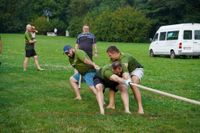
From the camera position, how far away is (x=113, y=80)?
31.2ft

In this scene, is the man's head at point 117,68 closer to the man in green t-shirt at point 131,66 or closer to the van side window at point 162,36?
the man in green t-shirt at point 131,66

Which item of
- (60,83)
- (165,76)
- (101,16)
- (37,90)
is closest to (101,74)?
(37,90)

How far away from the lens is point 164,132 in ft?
27.0

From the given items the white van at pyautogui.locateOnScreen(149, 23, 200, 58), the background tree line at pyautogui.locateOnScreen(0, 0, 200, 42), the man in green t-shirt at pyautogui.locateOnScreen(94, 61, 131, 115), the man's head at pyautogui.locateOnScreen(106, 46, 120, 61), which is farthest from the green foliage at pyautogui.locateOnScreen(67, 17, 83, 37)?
the man's head at pyautogui.locateOnScreen(106, 46, 120, 61)

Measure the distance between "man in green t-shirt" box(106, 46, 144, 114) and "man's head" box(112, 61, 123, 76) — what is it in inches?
7.8

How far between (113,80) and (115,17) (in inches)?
2296

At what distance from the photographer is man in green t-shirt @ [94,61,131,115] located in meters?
9.48

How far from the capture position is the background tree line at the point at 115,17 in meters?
66.0

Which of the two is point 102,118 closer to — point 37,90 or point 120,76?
point 120,76

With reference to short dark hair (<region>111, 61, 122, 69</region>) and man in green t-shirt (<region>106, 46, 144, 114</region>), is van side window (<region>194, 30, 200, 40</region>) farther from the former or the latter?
short dark hair (<region>111, 61, 122, 69</region>)

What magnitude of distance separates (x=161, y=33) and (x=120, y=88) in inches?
939

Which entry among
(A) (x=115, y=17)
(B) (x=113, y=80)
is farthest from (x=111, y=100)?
(A) (x=115, y=17)

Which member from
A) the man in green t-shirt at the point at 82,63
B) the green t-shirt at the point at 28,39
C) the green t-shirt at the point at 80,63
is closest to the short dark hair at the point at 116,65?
the man in green t-shirt at the point at 82,63

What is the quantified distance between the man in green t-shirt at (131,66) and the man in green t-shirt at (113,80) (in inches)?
7.2
